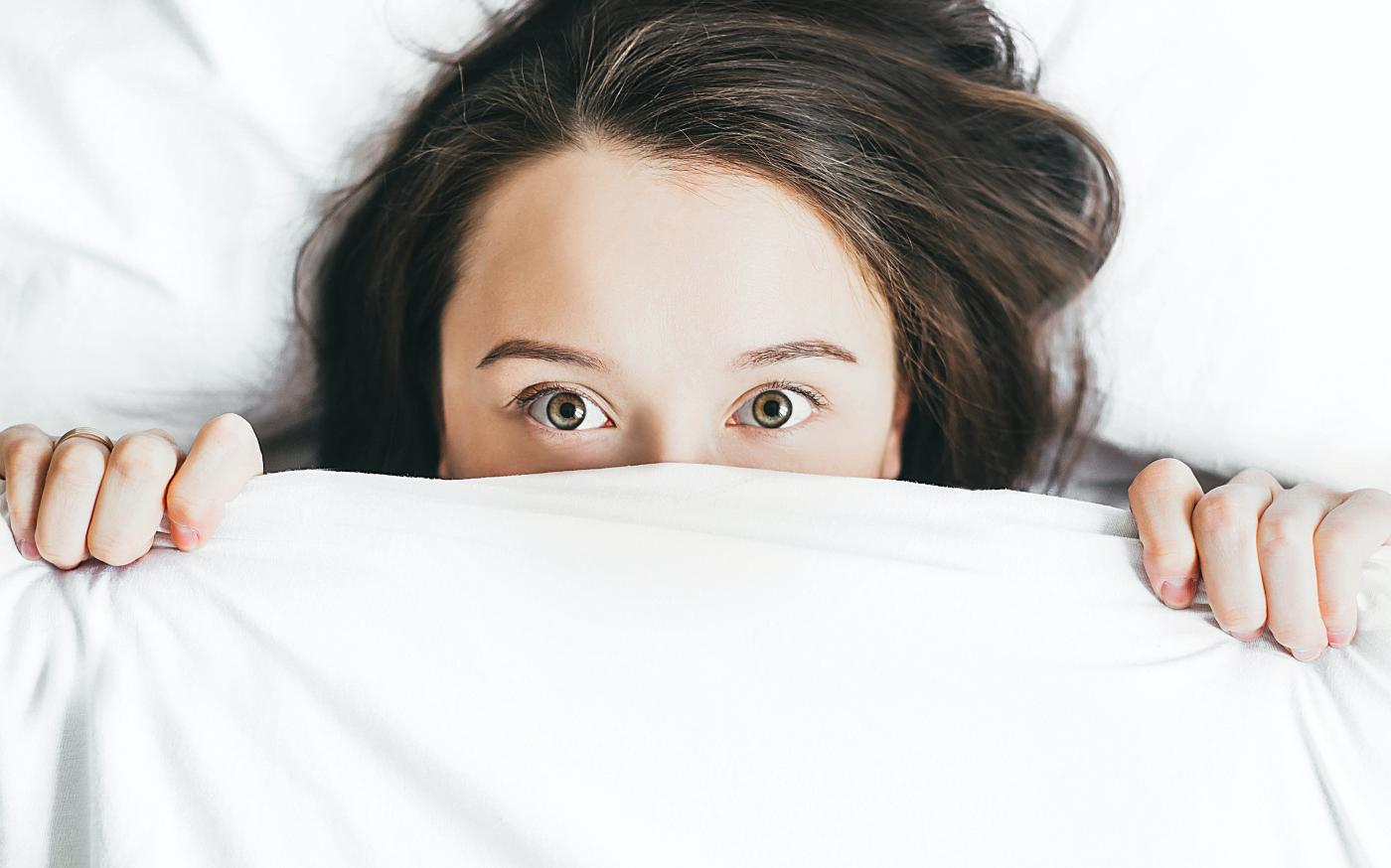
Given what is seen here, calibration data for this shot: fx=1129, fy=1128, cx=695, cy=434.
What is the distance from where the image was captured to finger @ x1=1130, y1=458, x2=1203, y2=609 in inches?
25.4

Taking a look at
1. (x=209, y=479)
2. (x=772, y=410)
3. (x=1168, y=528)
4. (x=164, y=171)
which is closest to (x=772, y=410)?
(x=772, y=410)

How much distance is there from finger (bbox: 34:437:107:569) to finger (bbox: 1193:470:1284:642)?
63cm

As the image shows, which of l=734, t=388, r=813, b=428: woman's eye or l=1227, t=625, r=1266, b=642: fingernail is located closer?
l=1227, t=625, r=1266, b=642: fingernail

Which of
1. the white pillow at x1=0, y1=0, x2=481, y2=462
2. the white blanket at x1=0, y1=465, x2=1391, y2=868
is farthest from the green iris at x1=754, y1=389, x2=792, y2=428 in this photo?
the white pillow at x1=0, y1=0, x2=481, y2=462

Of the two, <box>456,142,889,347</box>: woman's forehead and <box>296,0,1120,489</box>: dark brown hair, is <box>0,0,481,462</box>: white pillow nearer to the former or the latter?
<box>296,0,1120,489</box>: dark brown hair

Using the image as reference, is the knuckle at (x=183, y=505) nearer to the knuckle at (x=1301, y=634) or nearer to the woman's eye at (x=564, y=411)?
the woman's eye at (x=564, y=411)

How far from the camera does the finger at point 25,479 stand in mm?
621

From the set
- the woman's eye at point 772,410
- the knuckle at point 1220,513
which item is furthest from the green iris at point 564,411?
the knuckle at point 1220,513

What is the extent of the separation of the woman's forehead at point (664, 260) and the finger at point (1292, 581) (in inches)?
12.8

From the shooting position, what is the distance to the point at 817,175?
0.87 m

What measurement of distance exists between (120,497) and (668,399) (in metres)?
0.36

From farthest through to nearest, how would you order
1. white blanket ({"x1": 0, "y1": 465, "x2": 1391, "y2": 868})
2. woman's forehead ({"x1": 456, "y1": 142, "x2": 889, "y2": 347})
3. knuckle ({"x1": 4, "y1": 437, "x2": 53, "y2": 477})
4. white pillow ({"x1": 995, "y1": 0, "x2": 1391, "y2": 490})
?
1. white pillow ({"x1": 995, "y1": 0, "x2": 1391, "y2": 490})
2. woman's forehead ({"x1": 456, "y1": 142, "x2": 889, "y2": 347})
3. knuckle ({"x1": 4, "y1": 437, "x2": 53, "y2": 477})
4. white blanket ({"x1": 0, "y1": 465, "x2": 1391, "y2": 868})

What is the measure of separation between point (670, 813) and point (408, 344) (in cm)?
Result: 60

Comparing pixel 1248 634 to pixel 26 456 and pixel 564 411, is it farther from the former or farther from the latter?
pixel 26 456
